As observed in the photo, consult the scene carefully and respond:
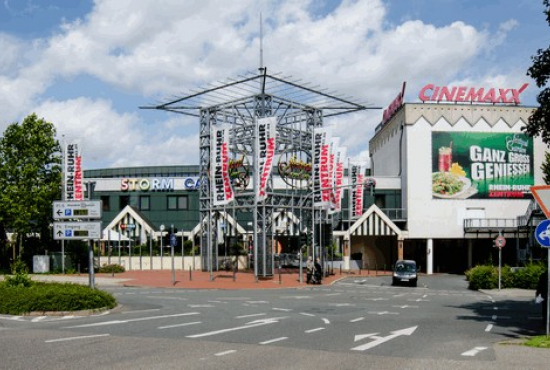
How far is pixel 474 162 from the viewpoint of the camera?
60.8 m

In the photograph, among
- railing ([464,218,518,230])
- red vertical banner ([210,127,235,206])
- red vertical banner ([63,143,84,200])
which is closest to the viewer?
red vertical banner ([210,127,235,206])

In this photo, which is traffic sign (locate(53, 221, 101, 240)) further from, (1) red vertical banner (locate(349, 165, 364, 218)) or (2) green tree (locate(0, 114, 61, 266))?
(1) red vertical banner (locate(349, 165, 364, 218))

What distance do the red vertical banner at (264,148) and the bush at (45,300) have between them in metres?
20.1

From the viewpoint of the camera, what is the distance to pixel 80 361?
11.3 metres

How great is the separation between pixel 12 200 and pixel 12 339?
33149 millimetres

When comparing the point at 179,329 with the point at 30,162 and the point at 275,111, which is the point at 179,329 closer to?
the point at 275,111

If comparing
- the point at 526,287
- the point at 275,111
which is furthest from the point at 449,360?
the point at 275,111

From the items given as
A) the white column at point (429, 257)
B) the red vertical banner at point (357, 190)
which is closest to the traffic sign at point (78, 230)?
the red vertical banner at point (357, 190)

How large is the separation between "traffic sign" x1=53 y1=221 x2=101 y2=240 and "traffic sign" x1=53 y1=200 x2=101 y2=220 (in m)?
0.28

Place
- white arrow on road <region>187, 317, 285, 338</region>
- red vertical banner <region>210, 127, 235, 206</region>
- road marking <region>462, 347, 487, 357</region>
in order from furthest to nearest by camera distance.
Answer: red vertical banner <region>210, 127, 235, 206</region>
white arrow on road <region>187, 317, 285, 338</region>
road marking <region>462, 347, 487, 357</region>


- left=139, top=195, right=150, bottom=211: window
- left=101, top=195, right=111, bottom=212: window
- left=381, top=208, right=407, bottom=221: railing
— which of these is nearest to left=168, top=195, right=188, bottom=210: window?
left=139, top=195, right=150, bottom=211: window

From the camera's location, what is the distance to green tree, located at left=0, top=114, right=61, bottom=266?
45094 mm

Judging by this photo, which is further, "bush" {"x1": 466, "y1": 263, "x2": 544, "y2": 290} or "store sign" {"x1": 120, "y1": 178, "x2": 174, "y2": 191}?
"store sign" {"x1": 120, "y1": 178, "x2": 174, "y2": 191}

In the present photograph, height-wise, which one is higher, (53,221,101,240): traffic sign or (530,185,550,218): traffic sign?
(530,185,550,218): traffic sign
